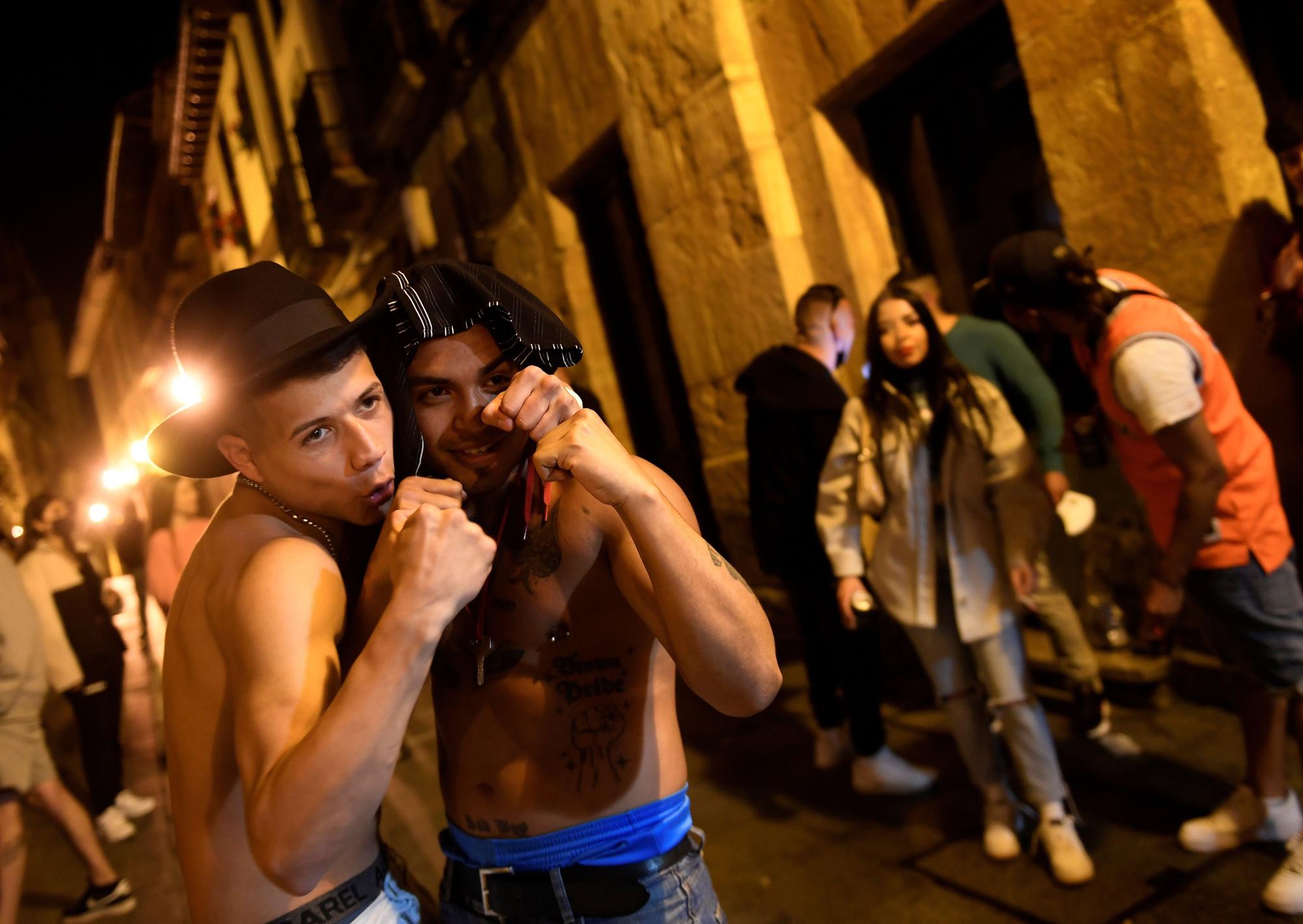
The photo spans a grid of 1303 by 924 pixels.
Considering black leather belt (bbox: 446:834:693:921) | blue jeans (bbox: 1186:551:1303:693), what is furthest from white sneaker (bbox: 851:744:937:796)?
black leather belt (bbox: 446:834:693:921)

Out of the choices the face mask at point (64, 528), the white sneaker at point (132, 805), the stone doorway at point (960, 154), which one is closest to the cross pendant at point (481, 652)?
the stone doorway at point (960, 154)

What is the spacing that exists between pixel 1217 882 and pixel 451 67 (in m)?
7.98

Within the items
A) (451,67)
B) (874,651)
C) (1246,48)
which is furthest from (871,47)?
(451,67)

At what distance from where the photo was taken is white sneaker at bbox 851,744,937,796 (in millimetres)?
3924

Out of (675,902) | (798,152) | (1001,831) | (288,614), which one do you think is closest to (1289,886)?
(1001,831)

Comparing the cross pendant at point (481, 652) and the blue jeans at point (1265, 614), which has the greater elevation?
the cross pendant at point (481, 652)

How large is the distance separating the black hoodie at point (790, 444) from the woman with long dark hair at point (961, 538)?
0.53 metres

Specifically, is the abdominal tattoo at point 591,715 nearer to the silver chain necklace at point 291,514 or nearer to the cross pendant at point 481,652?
the cross pendant at point 481,652

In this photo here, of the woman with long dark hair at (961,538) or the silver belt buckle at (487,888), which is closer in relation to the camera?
the silver belt buckle at (487,888)

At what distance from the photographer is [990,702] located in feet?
10.6

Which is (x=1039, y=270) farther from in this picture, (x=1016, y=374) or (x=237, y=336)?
(x=237, y=336)

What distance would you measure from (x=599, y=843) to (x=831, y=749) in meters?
2.94

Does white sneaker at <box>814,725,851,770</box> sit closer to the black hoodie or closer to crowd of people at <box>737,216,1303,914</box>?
crowd of people at <box>737,216,1303,914</box>

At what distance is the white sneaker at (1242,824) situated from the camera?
290cm
